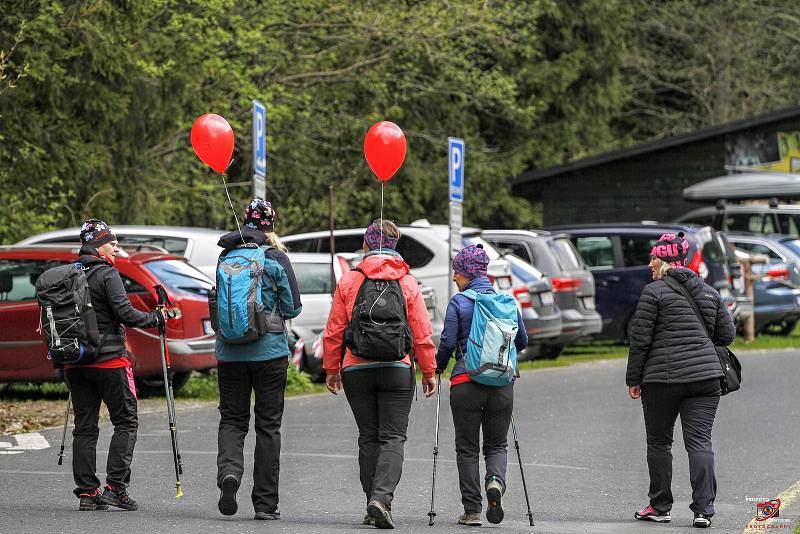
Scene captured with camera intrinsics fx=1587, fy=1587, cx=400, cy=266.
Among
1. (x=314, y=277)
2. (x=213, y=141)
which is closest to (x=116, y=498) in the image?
(x=213, y=141)

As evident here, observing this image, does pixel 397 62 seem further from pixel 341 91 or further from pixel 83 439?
pixel 83 439

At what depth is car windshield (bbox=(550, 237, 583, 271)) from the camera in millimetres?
20811

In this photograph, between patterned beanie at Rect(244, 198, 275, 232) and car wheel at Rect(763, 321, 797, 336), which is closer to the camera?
patterned beanie at Rect(244, 198, 275, 232)

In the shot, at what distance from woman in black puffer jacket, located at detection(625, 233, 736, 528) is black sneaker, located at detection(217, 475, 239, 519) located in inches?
87.2

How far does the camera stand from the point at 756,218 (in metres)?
31.5

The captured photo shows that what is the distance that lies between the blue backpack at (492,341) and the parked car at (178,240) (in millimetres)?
8087

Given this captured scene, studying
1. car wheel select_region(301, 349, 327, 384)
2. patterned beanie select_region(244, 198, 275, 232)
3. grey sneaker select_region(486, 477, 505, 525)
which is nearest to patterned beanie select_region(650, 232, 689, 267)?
grey sneaker select_region(486, 477, 505, 525)

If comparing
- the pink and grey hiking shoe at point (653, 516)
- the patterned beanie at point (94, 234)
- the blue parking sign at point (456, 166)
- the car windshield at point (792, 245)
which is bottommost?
the pink and grey hiking shoe at point (653, 516)

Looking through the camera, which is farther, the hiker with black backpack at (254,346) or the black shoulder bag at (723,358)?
the black shoulder bag at (723,358)

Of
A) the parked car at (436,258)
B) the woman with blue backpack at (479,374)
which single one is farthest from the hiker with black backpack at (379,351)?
the parked car at (436,258)

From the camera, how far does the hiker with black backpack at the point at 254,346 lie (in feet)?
27.9

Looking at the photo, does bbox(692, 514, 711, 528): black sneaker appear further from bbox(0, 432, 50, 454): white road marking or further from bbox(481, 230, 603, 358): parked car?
bbox(481, 230, 603, 358): parked car

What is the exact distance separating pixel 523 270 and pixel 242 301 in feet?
37.4

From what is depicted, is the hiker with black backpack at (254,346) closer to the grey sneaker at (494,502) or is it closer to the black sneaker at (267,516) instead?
the black sneaker at (267,516)
